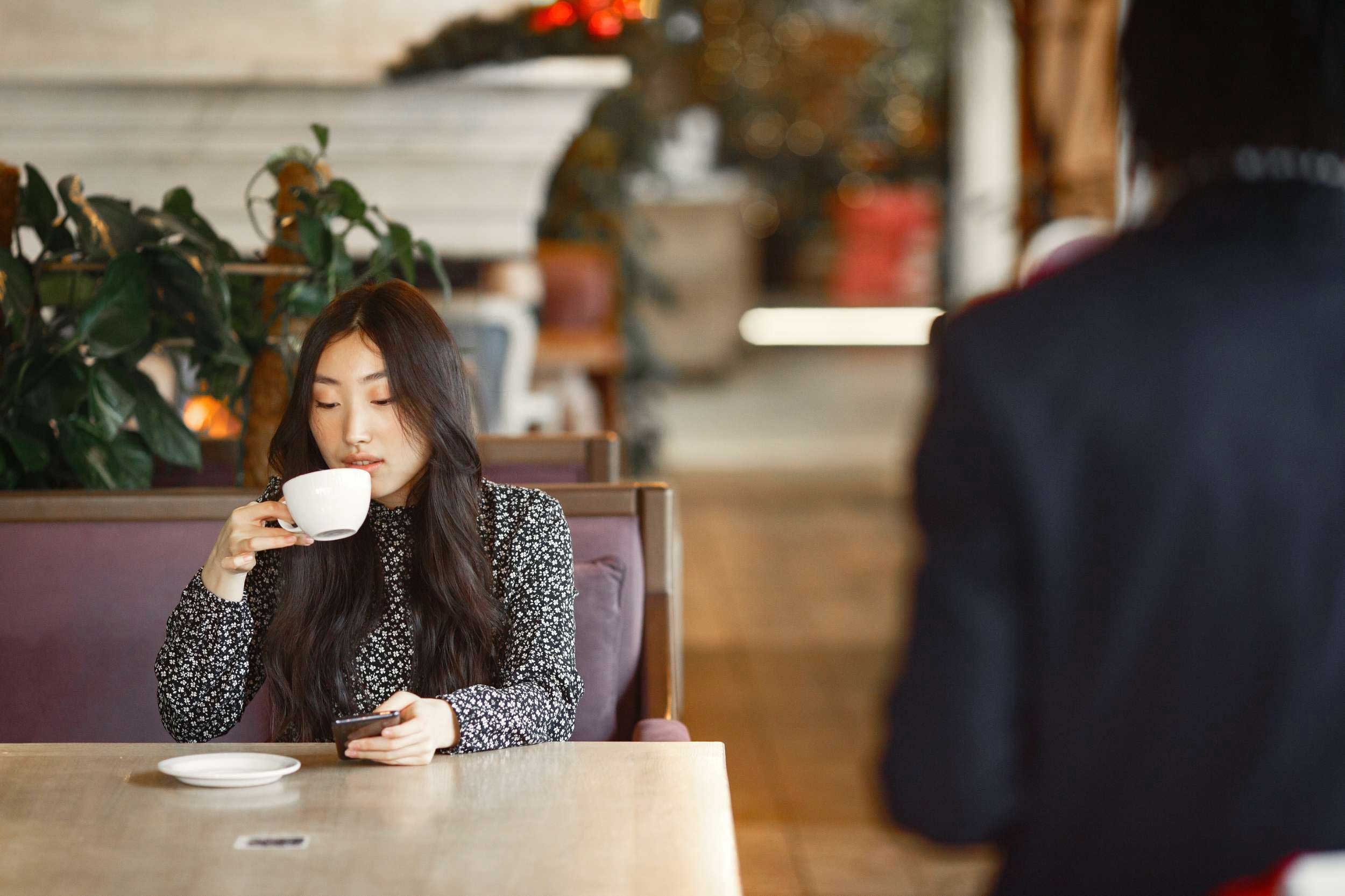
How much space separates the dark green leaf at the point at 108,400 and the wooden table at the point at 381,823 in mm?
831

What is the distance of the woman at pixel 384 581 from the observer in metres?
1.65

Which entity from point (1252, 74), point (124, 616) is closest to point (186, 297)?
point (124, 616)

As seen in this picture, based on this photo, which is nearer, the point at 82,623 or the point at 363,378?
the point at 363,378

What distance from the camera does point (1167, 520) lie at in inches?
32.8

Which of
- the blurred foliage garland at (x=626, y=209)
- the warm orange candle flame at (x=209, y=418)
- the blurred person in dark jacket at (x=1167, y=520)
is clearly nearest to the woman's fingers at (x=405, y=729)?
the blurred person in dark jacket at (x=1167, y=520)

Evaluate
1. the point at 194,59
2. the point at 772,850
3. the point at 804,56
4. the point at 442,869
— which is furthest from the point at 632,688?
the point at 804,56

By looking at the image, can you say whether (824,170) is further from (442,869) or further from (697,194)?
(442,869)

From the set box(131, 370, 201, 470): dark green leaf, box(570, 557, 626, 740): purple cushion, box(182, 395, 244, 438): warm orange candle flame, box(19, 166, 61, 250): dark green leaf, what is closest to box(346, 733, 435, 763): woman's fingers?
box(570, 557, 626, 740): purple cushion

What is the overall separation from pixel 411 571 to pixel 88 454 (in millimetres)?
852

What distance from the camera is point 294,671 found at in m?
1.68

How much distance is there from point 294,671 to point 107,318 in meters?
0.81

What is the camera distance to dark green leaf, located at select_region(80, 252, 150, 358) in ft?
7.19

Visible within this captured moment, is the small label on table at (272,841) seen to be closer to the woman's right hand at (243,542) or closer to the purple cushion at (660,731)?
the woman's right hand at (243,542)

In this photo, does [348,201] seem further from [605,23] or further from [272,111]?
[272,111]
